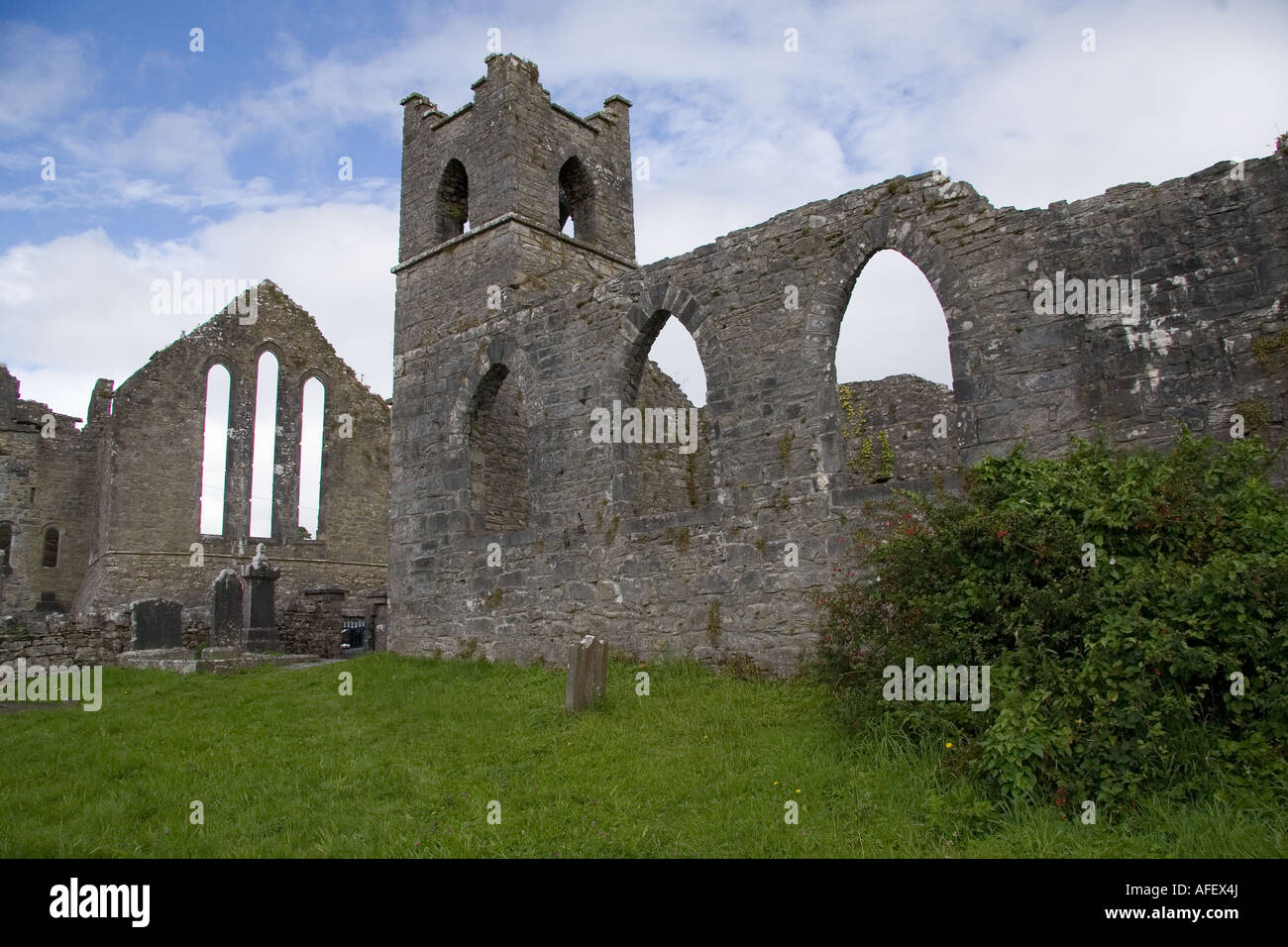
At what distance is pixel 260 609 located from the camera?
1492 centimetres

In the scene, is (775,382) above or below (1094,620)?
above

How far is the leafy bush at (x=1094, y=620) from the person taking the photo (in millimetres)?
4984

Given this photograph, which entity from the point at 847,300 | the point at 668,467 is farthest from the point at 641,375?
the point at 847,300

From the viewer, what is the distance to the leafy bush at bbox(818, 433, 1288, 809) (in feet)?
16.4

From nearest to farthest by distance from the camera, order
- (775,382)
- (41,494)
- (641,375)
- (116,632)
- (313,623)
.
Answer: (775,382)
(641,375)
(116,632)
(313,623)
(41,494)

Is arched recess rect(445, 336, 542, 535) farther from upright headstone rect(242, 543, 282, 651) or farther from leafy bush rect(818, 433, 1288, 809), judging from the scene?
leafy bush rect(818, 433, 1288, 809)

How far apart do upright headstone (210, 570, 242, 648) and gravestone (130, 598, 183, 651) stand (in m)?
0.82

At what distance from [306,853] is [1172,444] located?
7104mm

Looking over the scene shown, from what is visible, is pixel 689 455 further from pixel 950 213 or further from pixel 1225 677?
pixel 1225 677

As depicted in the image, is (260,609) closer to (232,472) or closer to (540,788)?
(232,472)

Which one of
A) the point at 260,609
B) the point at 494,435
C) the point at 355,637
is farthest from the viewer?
the point at 355,637

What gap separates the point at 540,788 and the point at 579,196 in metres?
11.1

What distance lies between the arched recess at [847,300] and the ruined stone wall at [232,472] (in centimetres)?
1693

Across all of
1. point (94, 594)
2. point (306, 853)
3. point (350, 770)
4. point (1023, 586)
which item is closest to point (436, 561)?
point (350, 770)
